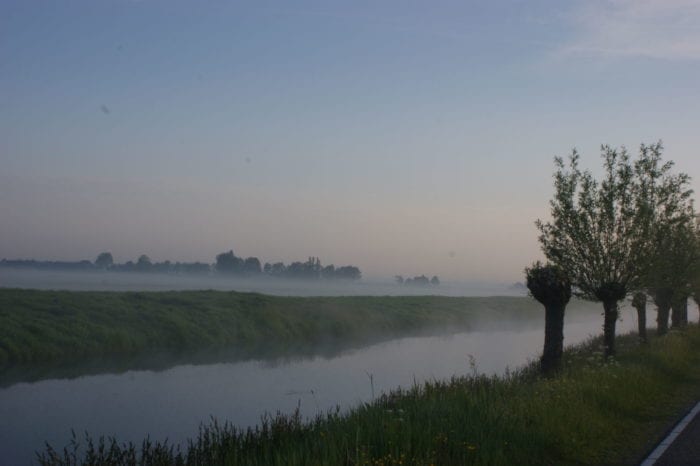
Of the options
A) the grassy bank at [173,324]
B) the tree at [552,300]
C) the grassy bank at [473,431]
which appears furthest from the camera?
the grassy bank at [173,324]

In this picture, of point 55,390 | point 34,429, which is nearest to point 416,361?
point 55,390

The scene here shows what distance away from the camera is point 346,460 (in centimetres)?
924

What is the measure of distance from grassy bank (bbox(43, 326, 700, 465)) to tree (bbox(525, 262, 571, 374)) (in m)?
3.83

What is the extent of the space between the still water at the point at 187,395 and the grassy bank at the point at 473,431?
102 inches

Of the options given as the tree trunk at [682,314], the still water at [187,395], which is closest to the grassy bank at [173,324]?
the still water at [187,395]

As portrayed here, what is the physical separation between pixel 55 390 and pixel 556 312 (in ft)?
67.2

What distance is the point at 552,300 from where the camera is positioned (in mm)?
21734

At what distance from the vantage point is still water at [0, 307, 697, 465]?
61.9 feet

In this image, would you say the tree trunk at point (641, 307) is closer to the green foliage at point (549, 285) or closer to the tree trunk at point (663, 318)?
the tree trunk at point (663, 318)

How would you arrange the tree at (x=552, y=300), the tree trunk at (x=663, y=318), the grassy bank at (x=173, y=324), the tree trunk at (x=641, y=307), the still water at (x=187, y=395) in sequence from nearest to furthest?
the still water at (x=187, y=395) < the tree at (x=552, y=300) < the tree trunk at (x=641, y=307) < the grassy bank at (x=173, y=324) < the tree trunk at (x=663, y=318)

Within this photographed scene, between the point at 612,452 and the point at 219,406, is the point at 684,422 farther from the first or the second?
the point at 219,406

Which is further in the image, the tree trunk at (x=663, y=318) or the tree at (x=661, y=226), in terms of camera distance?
the tree trunk at (x=663, y=318)

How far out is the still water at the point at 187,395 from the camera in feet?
61.9

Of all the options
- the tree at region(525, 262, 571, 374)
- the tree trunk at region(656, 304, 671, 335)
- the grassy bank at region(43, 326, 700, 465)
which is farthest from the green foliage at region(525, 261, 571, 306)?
the tree trunk at region(656, 304, 671, 335)
